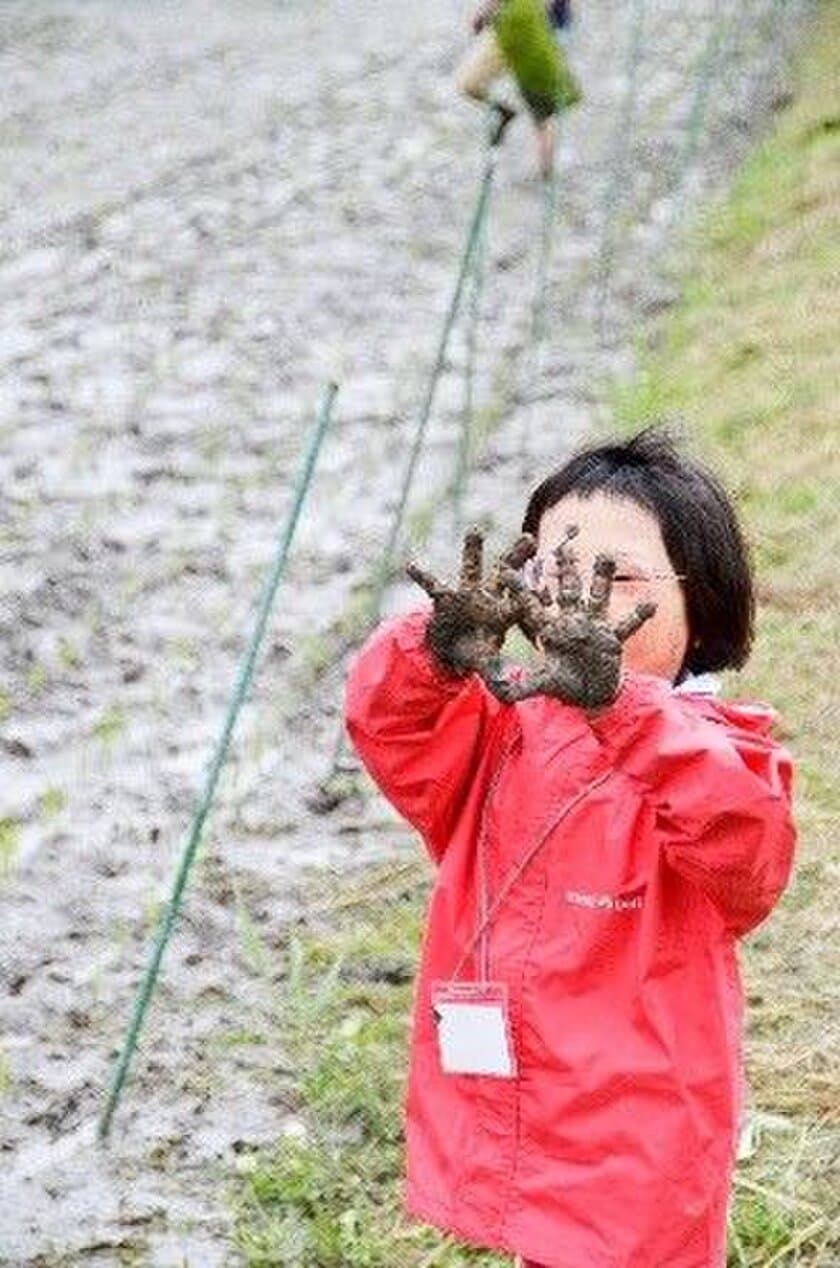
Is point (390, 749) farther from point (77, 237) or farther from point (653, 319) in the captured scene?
point (77, 237)

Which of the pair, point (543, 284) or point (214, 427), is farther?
point (543, 284)

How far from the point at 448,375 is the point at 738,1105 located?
510 cm

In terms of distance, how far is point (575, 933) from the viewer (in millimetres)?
2201

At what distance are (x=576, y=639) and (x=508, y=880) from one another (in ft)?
1.36

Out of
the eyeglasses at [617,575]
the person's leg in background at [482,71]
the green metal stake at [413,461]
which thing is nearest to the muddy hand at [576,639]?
the eyeglasses at [617,575]

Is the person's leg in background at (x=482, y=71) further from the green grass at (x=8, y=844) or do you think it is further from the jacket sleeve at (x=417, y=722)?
the jacket sleeve at (x=417, y=722)

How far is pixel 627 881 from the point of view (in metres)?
2.20

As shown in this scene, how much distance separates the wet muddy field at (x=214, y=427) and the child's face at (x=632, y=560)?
4.22ft

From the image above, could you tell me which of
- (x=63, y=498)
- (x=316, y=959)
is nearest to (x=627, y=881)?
(x=316, y=959)

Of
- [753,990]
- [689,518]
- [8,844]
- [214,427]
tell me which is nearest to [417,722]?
[689,518]

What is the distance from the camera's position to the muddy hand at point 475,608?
2.02 m

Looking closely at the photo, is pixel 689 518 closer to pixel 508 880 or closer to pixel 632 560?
pixel 632 560

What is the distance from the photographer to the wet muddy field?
346 cm

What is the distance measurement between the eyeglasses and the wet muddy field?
1.35 m
